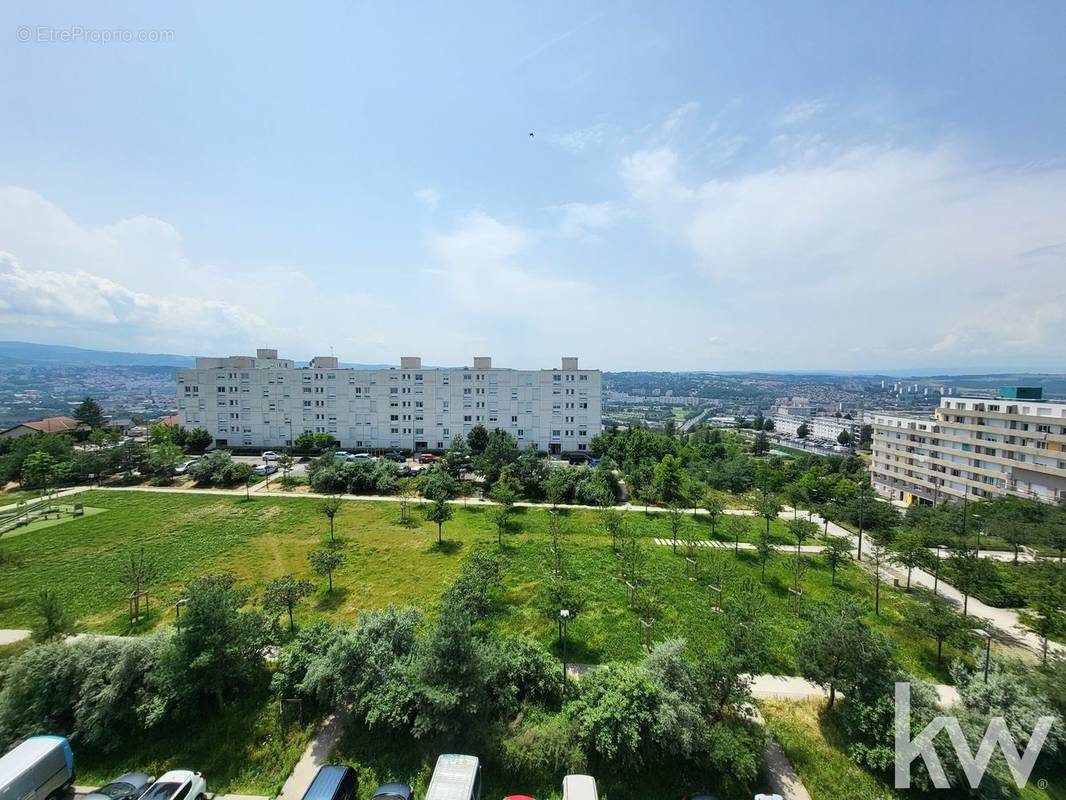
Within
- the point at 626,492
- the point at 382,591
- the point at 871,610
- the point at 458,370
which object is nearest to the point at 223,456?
the point at 458,370

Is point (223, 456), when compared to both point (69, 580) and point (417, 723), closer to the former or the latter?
point (69, 580)

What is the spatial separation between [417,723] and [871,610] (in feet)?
67.4

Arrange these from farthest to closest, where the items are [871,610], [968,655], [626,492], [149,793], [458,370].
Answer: [458,370] < [626,492] < [871,610] < [968,655] < [149,793]

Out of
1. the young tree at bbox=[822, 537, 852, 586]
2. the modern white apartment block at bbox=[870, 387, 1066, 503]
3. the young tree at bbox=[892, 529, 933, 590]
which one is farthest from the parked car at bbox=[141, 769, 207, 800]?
the modern white apartment block at bbox=[870, 387, 1066, 503]

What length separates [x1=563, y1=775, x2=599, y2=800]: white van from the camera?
8961 mm

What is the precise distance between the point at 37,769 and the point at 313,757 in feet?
19.3

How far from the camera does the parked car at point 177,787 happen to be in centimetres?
912

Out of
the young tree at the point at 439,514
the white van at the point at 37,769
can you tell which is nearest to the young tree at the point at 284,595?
the white van at the point at 37,769

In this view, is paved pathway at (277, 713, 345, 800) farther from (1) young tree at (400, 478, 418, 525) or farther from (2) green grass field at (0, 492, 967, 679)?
(1) young tree at (400, 478, 418, 525)

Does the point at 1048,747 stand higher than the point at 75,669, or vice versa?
the point at 75,669

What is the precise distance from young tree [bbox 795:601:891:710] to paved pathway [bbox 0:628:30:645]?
27.6m

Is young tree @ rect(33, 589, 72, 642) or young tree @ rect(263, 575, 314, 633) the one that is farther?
young tree @ rect(263, 575, 314, 633)

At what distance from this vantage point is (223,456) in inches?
1497

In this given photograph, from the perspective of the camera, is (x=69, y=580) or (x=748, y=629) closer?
(x=748, y=629)
